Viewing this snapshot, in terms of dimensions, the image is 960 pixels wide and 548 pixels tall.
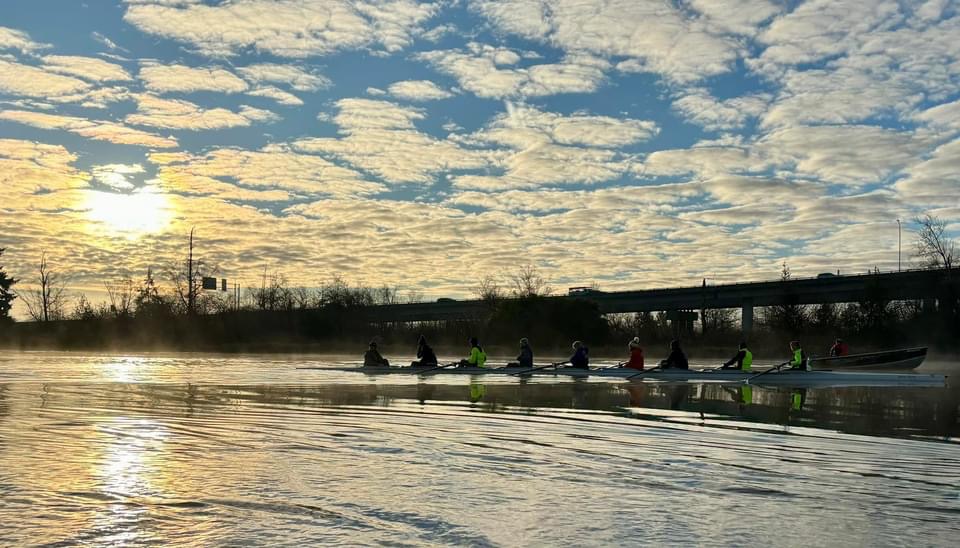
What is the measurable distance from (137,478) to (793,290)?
270 ft

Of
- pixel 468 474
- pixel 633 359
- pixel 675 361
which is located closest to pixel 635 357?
pixel 633 359

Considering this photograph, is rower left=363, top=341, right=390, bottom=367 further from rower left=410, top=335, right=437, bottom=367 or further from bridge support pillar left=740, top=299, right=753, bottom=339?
bridge support pillar left=740, top=299, right=753, bottom=339

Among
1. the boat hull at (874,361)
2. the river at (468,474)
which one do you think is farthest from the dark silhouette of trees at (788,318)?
the river at (468,474)

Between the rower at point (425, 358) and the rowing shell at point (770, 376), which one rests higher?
the rower at point (425, 358)

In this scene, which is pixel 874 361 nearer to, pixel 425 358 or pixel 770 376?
pixel 770 376

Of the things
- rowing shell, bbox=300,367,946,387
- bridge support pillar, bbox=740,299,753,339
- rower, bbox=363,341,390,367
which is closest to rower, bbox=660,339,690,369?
rowing shell, bbox=300,367,946,387

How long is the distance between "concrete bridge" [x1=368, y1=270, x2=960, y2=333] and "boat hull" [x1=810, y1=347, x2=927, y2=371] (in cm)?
4129

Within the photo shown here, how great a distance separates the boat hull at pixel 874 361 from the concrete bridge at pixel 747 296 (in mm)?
41290

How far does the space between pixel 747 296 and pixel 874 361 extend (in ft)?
182

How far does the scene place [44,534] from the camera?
6.34 meters

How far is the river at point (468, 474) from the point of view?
6.66 metres

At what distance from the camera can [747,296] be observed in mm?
88938

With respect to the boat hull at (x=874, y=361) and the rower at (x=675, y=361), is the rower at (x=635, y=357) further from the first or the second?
the boat hull at (x=874, y=361)

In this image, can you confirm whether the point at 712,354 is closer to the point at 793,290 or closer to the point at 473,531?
the point at 793,290
